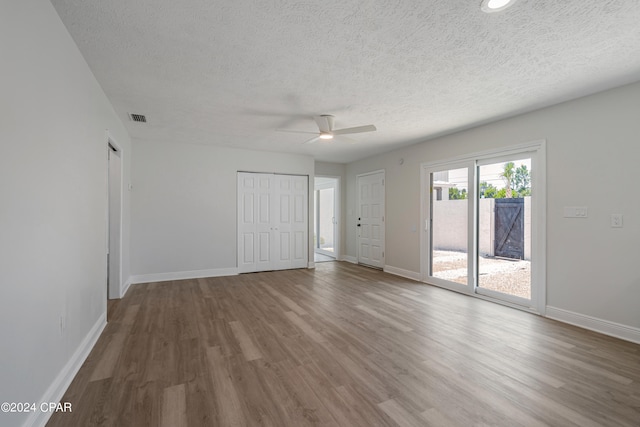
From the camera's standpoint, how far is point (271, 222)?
6.20 m

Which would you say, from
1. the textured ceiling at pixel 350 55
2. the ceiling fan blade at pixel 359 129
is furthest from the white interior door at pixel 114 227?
the ceiling fan blade at pixel 359 129

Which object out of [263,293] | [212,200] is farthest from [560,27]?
[212,200]

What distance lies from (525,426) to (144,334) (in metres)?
3.30

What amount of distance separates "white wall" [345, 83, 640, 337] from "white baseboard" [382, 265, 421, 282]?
85.0 inches

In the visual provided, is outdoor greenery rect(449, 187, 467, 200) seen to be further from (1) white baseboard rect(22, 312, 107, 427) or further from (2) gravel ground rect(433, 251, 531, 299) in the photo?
(1) white baseboard rect(22, 312, 107, 427)

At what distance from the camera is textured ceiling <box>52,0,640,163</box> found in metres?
1.89

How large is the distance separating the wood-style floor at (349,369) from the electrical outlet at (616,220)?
117 centimetres

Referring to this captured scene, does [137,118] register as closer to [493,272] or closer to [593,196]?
[493,272]

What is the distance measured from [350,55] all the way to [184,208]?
4.31m

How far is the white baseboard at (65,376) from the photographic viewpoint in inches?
63.3

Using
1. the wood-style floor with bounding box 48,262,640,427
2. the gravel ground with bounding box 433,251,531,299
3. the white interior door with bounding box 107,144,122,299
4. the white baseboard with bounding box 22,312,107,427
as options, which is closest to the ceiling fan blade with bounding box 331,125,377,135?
the wood-style floor with bounding box 48,262,640,427

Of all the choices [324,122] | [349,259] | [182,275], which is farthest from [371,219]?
[182,275]

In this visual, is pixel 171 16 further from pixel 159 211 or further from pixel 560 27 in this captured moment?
pixel 159 211

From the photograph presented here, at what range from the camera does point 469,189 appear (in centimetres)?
446
